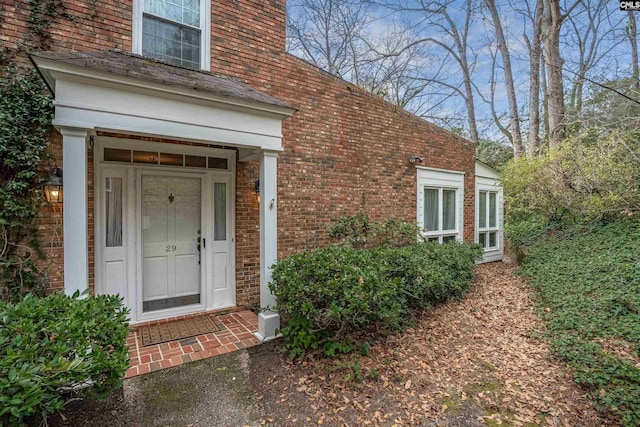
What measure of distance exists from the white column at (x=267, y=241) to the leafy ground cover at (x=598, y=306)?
11.4 feet

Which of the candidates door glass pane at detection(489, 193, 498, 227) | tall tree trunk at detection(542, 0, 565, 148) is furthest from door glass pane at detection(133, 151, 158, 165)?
tall tree trunk at detection(542, 0, 565, 148)

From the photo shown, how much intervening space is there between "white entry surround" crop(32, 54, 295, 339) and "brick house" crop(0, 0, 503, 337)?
15 mm

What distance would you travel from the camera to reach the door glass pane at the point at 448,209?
8.05 m

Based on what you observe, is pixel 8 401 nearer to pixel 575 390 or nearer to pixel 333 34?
pixel 575 390

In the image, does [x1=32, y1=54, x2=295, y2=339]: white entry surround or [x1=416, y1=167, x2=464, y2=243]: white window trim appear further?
[x1=416, y1=167, x2=464, y2=243]: white window trim

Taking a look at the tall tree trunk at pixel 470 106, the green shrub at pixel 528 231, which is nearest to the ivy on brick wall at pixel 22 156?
the green shrub at pixel 528 231

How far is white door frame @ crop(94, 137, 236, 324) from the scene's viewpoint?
13.6 feet

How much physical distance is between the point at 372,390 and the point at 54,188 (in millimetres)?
4352

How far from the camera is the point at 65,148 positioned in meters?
2.90

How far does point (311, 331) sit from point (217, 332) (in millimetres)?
1571

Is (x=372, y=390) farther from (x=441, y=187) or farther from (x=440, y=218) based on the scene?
(x=441, y=187)

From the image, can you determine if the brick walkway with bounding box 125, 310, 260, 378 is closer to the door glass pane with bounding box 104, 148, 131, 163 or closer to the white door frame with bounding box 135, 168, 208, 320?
the white door frame with bounding box 135, 168, 208, 320

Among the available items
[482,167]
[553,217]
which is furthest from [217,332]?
[553,217]

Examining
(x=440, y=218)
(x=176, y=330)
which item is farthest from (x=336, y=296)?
(x=440, y=218)
